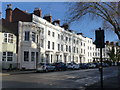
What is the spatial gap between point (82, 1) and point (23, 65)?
2637 centimetres

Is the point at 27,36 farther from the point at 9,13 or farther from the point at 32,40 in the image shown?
the point at 9,13

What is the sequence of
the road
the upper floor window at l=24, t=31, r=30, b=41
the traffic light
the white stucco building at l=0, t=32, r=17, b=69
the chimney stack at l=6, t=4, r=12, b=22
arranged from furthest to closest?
the chimney stack at l=6, t=4, r=12, b=22, the upper floor window at l=24, t=31, r=30, b=41, the white stucco building at l=0, t=32, r=17, b=69, the road, the traffic light

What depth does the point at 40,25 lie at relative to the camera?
1623 inches

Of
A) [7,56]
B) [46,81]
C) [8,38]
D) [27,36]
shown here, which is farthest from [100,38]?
[27,36]

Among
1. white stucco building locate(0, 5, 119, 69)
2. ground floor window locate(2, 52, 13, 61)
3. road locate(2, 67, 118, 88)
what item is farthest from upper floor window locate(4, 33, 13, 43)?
road locate(2, 67, 118, 88)

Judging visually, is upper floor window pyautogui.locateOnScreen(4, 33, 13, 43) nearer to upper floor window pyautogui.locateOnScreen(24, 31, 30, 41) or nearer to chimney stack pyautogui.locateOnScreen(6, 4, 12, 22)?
upper floor window pyautogui.locateOnScreen(24, 31, 30, 41)

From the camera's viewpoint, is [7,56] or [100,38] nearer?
[100,38]

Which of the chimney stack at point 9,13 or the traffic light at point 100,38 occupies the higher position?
the chimney stack at point 9,13

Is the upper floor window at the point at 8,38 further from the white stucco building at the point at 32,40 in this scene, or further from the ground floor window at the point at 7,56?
the ground floor window at the point at 7,56

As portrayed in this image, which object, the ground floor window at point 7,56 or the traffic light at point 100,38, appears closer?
the traffic light at point 100,38

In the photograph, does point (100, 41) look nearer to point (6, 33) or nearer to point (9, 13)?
point (6, 33)

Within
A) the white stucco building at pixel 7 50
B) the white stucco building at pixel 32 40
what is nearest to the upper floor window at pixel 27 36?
the white stucco building at pixel 32 40

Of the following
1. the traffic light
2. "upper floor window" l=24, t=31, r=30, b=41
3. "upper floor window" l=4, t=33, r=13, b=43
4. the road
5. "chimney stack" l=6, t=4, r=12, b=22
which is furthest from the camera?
"chimney stack" l=6, t=4, r=12, b=22

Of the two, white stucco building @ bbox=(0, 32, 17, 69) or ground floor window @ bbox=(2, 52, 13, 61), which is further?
ground floor window @ bbox=(2, 52, 13, 61)
